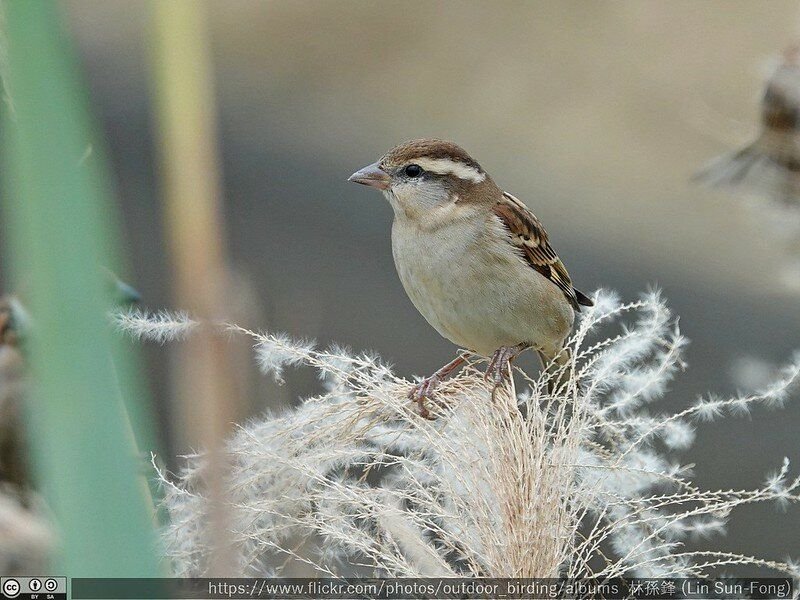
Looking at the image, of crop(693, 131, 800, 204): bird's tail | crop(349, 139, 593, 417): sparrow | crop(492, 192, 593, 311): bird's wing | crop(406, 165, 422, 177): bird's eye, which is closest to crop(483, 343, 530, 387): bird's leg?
crop(349, 139, 593, 417): sparrow

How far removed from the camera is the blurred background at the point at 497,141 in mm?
3760

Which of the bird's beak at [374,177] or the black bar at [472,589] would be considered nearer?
the black bar at [472,589]

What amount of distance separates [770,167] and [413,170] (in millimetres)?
1291

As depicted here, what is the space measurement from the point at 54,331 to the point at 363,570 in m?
1.09

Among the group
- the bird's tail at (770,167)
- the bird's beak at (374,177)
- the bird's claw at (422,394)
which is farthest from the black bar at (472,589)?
the bird's tail at (770,167)

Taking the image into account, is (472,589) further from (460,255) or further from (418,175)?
(418,175)

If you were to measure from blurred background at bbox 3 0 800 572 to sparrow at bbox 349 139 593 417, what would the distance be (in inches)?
42.0

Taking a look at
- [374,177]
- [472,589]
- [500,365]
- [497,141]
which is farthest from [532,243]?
[497,141]

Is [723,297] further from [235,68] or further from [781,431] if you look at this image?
[235,68]

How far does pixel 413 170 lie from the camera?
2129 mm

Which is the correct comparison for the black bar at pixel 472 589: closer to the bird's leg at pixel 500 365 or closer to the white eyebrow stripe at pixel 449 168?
the bird's leg at pixel 500 365

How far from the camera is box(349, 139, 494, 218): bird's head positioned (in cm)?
211

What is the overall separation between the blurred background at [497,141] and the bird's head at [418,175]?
1202 millimetres

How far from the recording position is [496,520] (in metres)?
1.24
